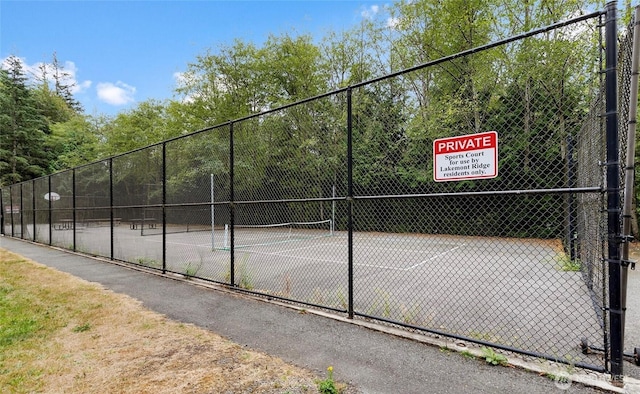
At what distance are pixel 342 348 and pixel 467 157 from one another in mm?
1962

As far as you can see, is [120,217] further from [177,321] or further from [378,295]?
[378,295]

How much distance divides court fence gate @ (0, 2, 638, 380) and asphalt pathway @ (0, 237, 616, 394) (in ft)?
0.97

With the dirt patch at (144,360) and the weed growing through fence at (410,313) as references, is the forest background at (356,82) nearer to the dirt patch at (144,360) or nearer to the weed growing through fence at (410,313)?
the weed growing through fence at (410,313)

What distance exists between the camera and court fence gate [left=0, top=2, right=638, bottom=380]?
268 centimetres

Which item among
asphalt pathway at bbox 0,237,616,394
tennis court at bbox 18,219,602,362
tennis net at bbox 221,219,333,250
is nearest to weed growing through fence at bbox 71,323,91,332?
asphalt pathway at bbox 0,237,616,394

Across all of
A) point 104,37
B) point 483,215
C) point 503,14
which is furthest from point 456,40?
point 104,37

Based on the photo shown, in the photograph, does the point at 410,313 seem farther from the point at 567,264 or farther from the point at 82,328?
the point at 567,264

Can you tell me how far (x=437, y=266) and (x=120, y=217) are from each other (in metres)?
7.75

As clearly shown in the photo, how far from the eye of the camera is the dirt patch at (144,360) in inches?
91.2

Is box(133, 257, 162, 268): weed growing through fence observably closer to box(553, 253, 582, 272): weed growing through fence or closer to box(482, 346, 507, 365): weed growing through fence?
box(482, 346, 507, 365): weed growing through fence

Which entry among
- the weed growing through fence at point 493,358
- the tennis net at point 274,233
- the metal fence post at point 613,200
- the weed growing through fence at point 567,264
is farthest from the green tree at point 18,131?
the metal fence post at point 613,200

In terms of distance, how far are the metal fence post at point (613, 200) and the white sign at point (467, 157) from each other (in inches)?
27.0

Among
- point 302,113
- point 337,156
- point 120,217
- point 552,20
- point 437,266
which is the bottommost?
point 437,266

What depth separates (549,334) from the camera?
10.7ft
